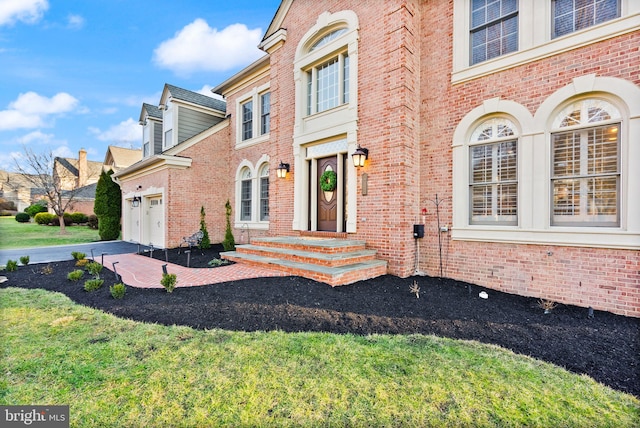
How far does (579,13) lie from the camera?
4.76 meters

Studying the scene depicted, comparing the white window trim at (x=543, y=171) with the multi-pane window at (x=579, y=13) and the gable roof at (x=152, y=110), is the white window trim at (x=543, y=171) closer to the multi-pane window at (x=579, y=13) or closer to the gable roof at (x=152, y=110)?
the multi-pane window at (x=579, y=13)

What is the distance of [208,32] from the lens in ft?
33.1

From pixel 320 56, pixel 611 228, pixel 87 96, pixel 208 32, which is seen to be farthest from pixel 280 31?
pixel 611 228

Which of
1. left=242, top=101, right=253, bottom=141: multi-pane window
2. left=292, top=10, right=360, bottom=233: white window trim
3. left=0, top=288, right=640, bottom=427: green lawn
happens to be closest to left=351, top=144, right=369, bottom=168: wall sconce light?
left=292, top=10, right=360, bottom=233: white window trim

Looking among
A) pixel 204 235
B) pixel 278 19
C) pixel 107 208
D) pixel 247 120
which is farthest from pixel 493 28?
pixel 107 208

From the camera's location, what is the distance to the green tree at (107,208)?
636 inches

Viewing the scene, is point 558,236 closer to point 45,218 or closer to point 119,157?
point 45,218

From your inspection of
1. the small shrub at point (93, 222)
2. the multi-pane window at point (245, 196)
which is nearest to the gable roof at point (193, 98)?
the multi-pane window at point (245, 196)

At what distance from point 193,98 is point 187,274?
10.2 metres

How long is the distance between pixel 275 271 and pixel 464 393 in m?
4.57

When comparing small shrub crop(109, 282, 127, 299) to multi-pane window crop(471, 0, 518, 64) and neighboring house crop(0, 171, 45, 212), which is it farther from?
neighboring house crop(0, 171, 45, 212)

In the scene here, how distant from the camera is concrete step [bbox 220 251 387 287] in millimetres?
5352

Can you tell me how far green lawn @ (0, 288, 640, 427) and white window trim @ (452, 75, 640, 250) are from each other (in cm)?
288

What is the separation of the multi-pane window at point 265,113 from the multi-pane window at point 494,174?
25.2 ft
